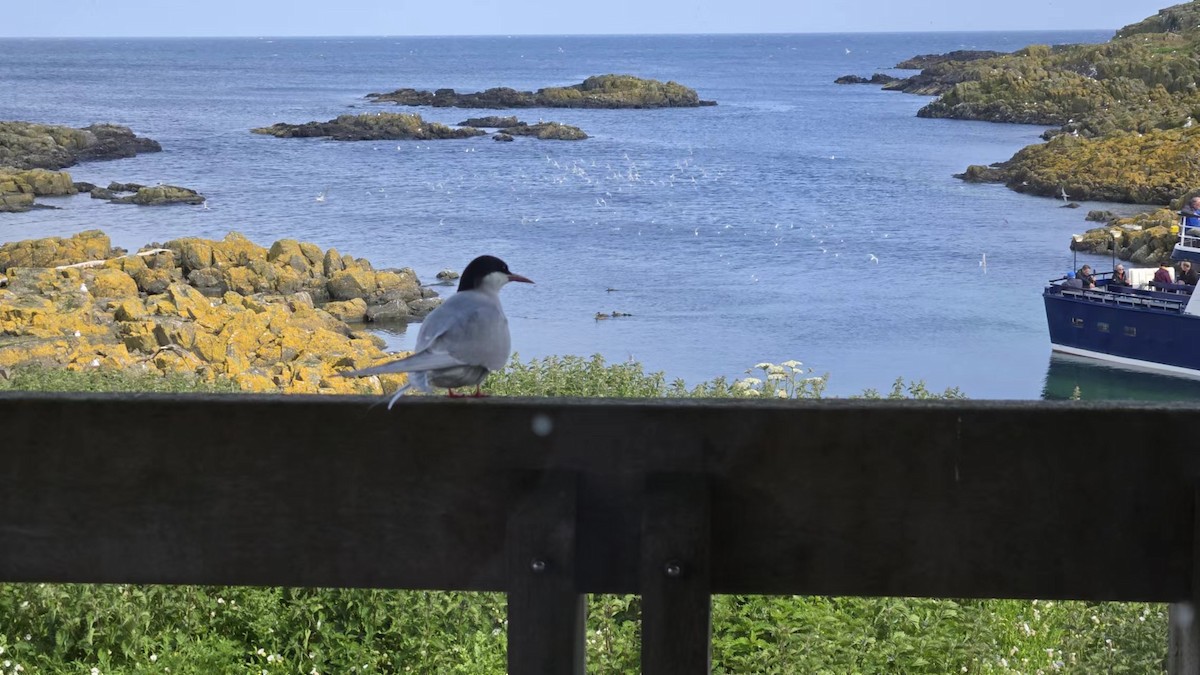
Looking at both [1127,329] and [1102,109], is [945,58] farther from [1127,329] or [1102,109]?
[1127,329]

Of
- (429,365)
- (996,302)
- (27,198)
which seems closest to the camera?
(429,365)

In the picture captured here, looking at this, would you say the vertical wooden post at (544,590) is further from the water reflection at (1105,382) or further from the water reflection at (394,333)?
the water reflection at (1105,382)

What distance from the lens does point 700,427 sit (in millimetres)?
1262

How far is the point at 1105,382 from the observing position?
2145 centimetres

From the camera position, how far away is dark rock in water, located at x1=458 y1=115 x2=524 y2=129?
6762 cm

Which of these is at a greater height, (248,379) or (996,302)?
(248,379)

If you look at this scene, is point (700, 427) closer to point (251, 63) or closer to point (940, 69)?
point (940, 69)

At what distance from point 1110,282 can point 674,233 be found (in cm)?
1375

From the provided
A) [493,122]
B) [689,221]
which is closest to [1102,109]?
[689,221]

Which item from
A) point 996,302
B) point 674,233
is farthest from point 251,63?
point 996,302

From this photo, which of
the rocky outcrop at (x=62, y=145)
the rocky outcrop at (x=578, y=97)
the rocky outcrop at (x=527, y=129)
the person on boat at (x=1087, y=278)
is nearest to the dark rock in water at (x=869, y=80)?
the rocky outcrop at (x=578, y=97)

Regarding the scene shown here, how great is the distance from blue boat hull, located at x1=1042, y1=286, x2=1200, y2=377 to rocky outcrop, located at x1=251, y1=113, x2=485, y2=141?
142ft

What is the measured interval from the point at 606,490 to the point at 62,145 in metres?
53.3

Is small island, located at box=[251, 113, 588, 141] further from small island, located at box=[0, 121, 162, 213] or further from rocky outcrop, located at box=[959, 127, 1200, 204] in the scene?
rocky outcrop, located at box=[959, 127, 1200, 204]
